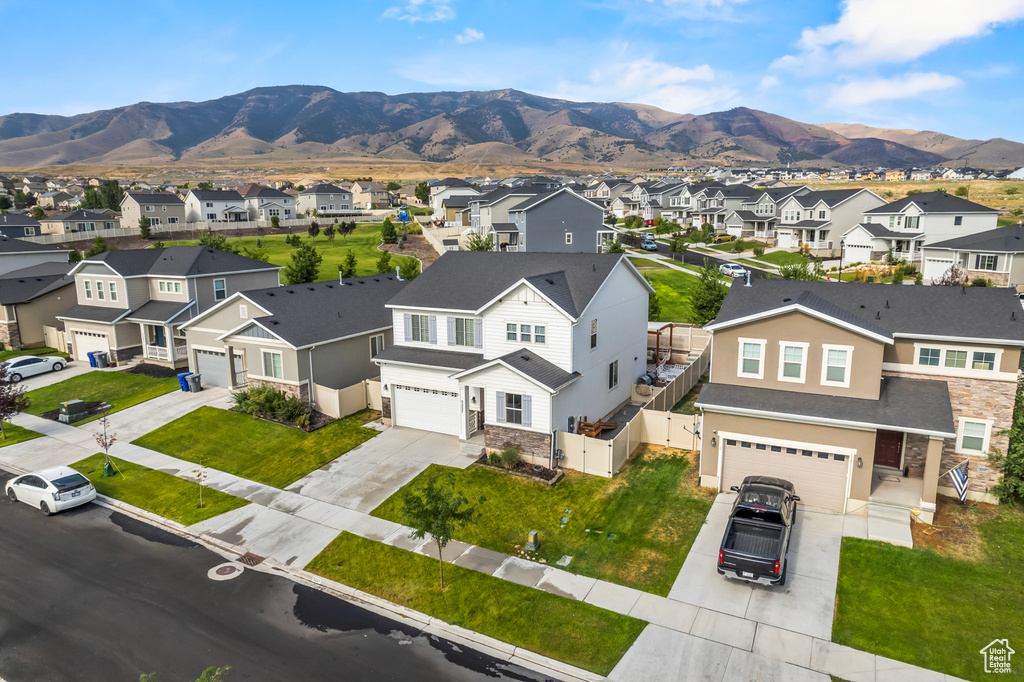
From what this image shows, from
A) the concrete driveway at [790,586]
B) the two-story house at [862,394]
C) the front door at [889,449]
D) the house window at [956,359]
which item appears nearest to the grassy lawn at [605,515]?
the concrete driveway at [790,586]

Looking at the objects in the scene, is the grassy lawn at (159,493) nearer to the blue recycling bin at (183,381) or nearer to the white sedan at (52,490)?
the white sedan at (52,490)

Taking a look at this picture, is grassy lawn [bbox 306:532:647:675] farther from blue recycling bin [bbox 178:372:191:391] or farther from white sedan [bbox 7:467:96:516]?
blue recycling bin [bbox 178:372:191:391]

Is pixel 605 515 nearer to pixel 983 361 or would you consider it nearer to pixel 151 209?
pixel 983 361

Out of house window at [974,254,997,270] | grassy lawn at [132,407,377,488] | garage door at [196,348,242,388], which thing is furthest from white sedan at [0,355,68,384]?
house window at [974,254,997,270]

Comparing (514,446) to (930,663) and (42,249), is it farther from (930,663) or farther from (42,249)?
(42,249)

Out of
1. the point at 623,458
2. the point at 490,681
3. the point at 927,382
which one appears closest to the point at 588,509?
the point at 623,458
